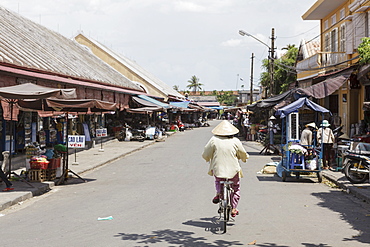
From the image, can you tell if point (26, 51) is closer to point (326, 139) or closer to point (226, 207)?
point (326, 139)

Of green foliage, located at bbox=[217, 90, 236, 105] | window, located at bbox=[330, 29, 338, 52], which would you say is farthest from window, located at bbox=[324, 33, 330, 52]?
green foliage, located at bbox=[217, 90, 236, 105]

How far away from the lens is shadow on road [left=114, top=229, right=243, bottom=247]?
6254mm

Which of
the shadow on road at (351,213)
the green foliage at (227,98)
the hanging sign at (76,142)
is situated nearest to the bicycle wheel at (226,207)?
the shadow on road at (351,213)

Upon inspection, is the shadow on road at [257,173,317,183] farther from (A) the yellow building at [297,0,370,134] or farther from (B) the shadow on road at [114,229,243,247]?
(B) the shadow on road at [114,229,243,247]

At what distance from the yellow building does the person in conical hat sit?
31.9 ft

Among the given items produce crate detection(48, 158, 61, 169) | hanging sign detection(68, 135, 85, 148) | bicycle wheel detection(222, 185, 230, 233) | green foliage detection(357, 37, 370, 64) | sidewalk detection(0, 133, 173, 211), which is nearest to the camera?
bicycle wheel detection(222, 185, 230, 233)

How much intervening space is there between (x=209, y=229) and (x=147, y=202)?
9.04ft

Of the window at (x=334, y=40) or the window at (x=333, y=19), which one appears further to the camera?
the window at (x=333, y=19)

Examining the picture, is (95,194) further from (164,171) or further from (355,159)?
(355,159)

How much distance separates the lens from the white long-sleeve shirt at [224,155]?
7.31 meters

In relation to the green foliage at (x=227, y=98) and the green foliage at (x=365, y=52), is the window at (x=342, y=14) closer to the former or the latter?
the green foliage at (x=365, y=52)

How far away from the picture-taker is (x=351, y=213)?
8711 mm

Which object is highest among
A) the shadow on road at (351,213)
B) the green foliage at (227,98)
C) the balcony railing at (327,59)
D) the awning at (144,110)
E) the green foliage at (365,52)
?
the green foliage at (227,98)

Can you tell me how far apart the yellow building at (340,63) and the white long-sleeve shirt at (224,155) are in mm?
9760
